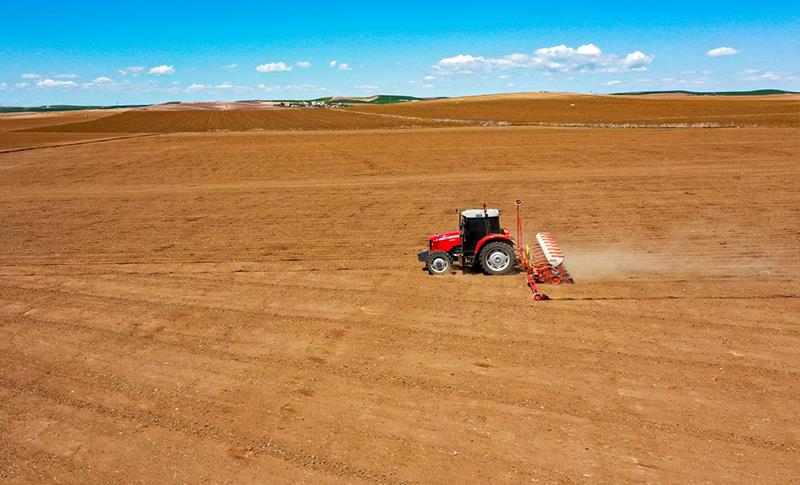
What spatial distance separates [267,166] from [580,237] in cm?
1940

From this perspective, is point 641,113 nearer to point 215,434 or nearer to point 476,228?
point 476,228

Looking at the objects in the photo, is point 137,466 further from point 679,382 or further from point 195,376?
point 679,382

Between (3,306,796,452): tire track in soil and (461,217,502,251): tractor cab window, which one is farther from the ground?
(461,217,502,251): tractor cab window

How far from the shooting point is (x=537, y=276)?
12.2m

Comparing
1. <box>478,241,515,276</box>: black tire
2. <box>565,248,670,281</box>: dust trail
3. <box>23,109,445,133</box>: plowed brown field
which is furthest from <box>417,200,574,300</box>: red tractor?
<box>23,109,445,133</box>: plowed brown field

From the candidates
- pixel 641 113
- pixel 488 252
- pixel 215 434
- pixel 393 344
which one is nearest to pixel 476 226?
pixel 488 252

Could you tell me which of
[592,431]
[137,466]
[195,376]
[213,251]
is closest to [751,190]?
[592,431]

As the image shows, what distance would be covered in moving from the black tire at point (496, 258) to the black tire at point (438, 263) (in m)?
0.75

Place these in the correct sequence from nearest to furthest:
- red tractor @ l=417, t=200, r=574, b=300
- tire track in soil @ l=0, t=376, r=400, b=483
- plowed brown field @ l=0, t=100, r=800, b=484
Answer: tire track in soil @ l=0, t=376, r=400, b=483 → plowed brown field @ l=0, t=100, r=800, b=484 → red tractor @ l=417, t=200, r=574, b=300

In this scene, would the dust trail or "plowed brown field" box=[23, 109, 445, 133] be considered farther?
"plowed brown field" box=[23, 109, 445, 133]

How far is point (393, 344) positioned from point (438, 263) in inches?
144

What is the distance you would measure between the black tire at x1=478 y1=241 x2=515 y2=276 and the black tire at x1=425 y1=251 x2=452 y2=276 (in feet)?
2.46

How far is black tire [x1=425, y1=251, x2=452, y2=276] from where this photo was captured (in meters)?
12.8

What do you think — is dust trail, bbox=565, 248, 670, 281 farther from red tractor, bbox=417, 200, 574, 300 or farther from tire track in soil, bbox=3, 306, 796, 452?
tire track in soil, bbox=3, 306, 796, 452
